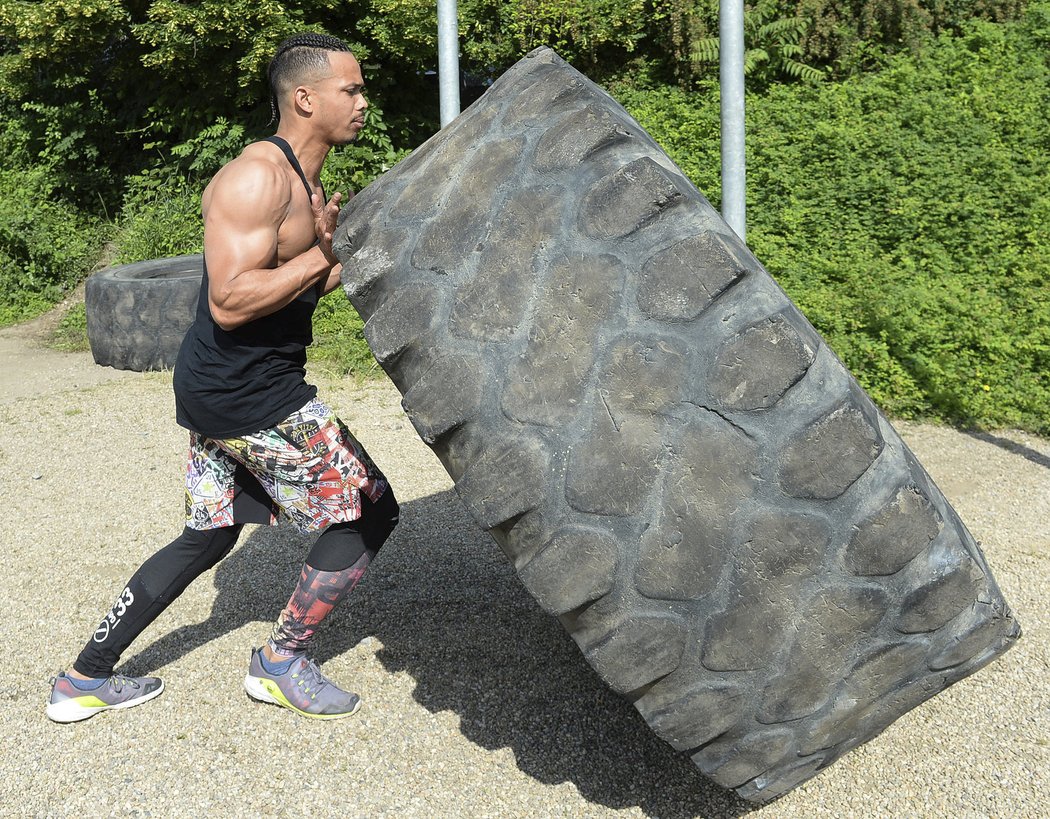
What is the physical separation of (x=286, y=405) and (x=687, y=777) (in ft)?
4.97

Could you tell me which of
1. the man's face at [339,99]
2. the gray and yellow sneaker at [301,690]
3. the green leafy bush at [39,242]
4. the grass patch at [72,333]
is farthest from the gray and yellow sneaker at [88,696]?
the green leafy bush at [39,242]

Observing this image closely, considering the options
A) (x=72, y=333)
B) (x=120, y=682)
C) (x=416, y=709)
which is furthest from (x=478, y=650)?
(x=72, y=333)

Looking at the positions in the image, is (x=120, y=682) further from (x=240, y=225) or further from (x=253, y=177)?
(x=253, y=177)

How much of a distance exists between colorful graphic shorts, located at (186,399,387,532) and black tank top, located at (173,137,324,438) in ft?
0.16

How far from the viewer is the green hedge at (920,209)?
228 inches

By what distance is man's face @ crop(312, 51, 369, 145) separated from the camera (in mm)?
2766

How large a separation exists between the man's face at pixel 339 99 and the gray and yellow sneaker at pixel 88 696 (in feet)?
5.90

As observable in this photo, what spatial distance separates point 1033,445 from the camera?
523cm

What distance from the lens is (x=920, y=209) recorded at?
7230 millimetres

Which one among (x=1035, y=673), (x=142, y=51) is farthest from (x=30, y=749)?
(x=142, y=51)

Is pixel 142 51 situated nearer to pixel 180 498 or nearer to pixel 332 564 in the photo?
pixel 180 498

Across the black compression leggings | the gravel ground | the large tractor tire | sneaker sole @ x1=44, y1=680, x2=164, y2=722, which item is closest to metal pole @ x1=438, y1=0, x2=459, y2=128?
the gravel ground

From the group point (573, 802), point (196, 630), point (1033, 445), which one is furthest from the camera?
point (1033, 445)

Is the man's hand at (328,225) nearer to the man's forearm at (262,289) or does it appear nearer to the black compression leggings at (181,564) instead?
the man's forearm at (262,289)
